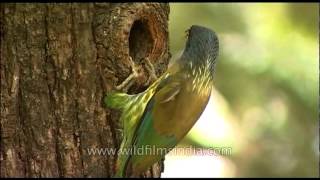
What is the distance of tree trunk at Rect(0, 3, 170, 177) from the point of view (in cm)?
313

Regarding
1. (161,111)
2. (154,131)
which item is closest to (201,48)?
(161,111)

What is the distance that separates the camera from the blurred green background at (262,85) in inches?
235

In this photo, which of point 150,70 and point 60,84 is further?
point 150,70

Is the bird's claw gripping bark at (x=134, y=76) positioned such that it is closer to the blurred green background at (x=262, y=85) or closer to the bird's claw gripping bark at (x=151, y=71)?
the bird's claw gripping bark at (x=151, y=71)

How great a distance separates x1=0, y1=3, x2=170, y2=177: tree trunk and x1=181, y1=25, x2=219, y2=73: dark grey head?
584 mm

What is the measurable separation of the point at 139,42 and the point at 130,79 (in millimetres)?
311

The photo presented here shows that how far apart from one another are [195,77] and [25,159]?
1.10 meters

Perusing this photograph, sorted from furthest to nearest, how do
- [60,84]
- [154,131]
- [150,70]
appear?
[150,70], [154,131], [60,84]

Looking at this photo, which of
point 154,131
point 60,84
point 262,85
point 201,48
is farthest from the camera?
point 262,85

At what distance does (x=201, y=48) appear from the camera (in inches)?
152

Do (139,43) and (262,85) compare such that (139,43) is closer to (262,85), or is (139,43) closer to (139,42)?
(139,42)

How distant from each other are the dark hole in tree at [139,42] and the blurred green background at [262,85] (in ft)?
6.88

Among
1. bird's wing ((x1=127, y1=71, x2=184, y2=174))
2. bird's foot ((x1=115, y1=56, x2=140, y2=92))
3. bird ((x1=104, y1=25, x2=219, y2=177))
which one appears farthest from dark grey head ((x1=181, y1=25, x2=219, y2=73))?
bird's foot ((x1=115, y1=56, x2=140, y2=92))

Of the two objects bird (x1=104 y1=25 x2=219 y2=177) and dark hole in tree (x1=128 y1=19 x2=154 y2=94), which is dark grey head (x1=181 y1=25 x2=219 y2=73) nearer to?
bird (x1=104 y1=25 x2=219 y2=177)
